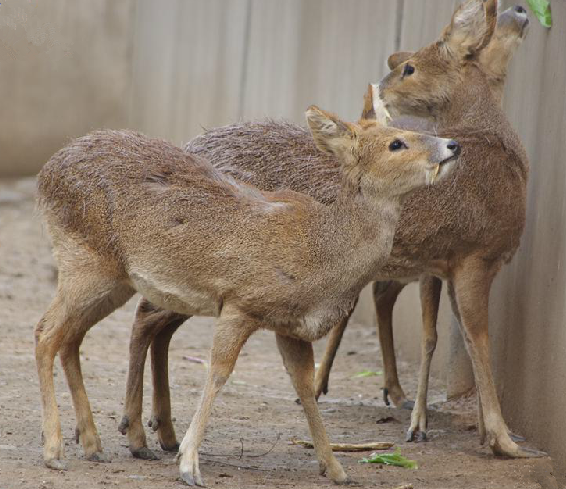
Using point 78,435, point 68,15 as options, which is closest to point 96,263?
point 78,435

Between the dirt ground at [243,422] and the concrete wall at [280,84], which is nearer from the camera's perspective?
the dirt ground at [243,422]

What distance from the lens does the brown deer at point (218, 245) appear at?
541 centimetres

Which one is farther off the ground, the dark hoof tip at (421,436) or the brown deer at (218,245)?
the brown deer at (218,245)

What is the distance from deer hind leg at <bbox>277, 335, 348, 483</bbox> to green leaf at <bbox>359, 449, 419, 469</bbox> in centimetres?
53

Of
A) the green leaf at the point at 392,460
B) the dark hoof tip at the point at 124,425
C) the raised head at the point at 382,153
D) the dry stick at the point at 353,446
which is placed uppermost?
the raised head at the point at 382,153

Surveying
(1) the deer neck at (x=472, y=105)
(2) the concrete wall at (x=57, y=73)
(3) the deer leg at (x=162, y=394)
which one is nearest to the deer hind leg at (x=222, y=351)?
(3) the deer leg at (x=162, y=394)

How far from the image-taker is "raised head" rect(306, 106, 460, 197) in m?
5.38

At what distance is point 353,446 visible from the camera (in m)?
6.43

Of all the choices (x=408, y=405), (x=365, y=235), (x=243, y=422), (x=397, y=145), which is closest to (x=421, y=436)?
(x=408, y=405)

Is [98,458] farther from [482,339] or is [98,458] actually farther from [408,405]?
[408,405]

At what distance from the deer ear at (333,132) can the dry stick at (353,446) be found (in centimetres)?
166

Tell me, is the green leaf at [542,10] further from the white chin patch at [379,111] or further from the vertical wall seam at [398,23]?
the vertical wall seam at [398,23]

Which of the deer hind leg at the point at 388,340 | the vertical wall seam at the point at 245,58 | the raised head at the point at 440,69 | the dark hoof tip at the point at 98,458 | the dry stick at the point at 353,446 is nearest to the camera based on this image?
the dark hoof tip at the point at 98,458

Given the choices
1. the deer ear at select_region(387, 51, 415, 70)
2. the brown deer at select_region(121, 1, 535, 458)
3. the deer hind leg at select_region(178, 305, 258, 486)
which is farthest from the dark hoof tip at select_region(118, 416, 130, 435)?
the deer ear at select_region(387, 51, 415, 70)
